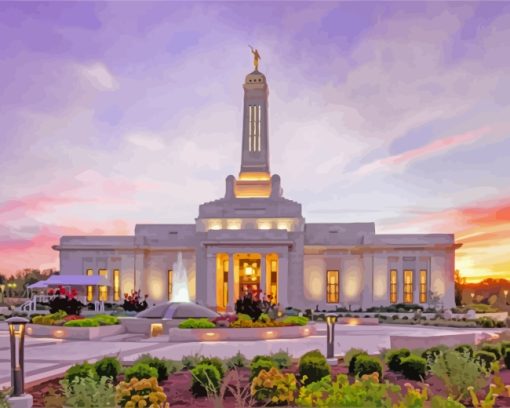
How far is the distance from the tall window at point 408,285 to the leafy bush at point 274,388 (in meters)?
44.5

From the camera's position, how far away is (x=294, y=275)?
54781mm

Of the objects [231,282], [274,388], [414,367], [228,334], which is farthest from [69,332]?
[231,282]

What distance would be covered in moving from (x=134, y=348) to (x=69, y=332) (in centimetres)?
585

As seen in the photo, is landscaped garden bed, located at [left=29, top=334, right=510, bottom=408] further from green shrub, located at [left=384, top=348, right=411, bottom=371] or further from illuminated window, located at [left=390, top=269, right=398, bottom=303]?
illuminated window, located at [left=390, top=269, right=398, bottom=303]

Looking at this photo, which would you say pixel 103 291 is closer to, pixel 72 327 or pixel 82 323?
pixel 82 323

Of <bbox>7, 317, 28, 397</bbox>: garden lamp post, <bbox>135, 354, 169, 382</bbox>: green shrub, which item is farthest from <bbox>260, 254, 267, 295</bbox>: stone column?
<bbox>7, 317, 28, 397</bbox>: garden lamp post

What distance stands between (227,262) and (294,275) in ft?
19.7

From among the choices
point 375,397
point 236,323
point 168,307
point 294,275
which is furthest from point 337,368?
point 294,275

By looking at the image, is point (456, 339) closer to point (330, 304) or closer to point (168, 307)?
point (168, 307)

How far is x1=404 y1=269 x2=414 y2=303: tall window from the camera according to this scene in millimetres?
53781

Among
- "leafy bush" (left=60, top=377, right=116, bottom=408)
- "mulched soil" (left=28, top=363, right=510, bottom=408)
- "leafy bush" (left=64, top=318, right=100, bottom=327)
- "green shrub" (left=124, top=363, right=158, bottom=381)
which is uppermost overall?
"leafy bush" (left=60, top=377, right=116, bottom=408)

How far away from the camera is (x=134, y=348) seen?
72.9 ft

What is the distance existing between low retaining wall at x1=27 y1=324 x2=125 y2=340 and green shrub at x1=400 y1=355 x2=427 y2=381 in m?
15.9

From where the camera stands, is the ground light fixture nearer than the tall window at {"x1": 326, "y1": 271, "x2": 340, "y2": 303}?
Yes
